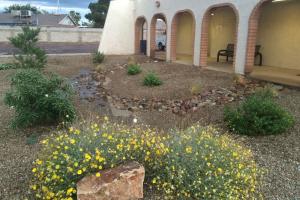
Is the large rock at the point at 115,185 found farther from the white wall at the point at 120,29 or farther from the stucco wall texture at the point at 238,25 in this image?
the white wall at the point at 120,29

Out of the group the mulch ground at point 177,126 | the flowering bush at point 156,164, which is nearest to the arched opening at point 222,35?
the mulch ground at point 177,126

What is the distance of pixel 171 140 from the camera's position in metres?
3.62

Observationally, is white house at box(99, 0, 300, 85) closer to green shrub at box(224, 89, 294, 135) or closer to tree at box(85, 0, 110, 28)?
green shrub at box(224, 89, 294, 135)

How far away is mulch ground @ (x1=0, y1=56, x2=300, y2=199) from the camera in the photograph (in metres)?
3.61

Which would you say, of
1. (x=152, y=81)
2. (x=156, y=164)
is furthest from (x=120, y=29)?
(x=156, y=164)

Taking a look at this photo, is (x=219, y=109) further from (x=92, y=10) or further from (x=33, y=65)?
(x=92, y=10)

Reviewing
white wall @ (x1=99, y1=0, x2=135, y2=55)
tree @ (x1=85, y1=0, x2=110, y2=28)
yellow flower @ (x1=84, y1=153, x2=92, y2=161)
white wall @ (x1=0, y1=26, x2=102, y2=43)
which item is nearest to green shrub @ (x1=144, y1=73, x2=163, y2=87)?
yellow flower @ (x1=84, y1=153, x2=92, y2=161)

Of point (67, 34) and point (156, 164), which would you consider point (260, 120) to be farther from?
point (67, 34)

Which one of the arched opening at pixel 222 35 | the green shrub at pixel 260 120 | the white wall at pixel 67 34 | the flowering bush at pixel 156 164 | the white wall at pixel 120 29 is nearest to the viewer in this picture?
the flowering bush at pixel 156 164

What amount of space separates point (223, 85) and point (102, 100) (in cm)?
354

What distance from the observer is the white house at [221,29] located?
9.78 m

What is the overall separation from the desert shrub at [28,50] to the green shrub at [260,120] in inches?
319

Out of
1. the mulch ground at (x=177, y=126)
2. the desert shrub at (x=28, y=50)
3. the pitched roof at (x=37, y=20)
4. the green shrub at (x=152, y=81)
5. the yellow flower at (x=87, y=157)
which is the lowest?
the mulch ground at (x=177, y=126)

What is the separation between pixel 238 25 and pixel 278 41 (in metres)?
2.86
